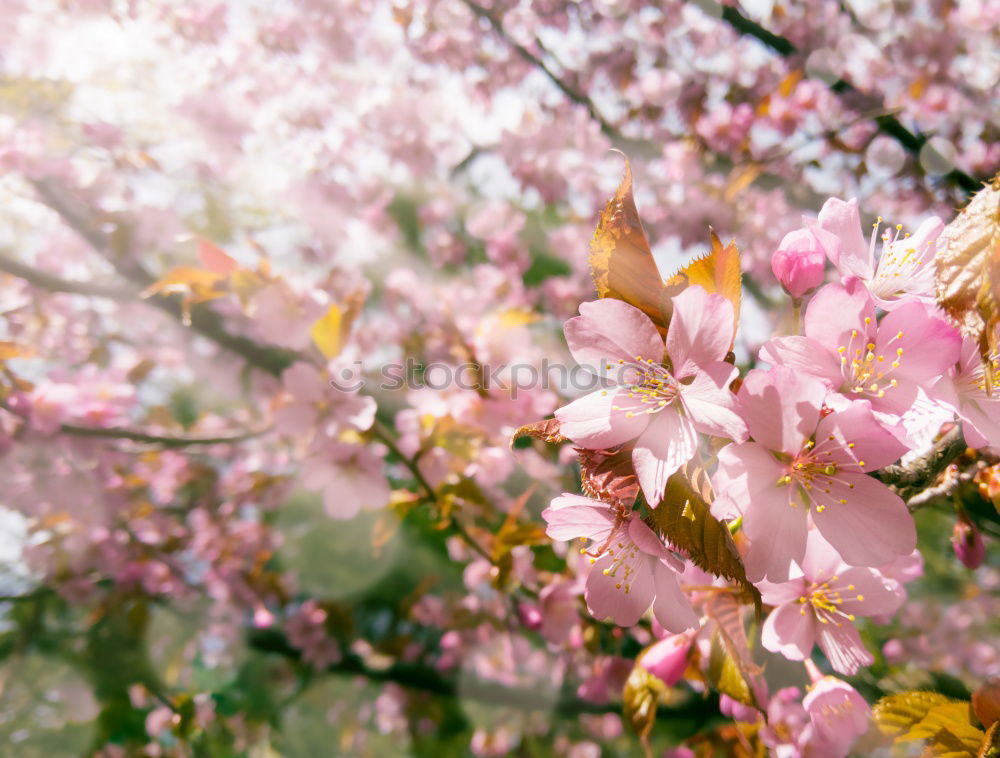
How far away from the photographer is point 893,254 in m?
0.63

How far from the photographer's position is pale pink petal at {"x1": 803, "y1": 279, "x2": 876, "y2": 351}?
522 millimetres

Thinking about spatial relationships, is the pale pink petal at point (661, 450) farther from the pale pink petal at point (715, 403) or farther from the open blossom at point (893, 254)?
the open blossom at point (893, 254)

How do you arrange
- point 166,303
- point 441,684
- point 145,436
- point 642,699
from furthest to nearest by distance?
point 441,684 → point 166,303 → point 145,436 → point 642,699

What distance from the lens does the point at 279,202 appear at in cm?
381

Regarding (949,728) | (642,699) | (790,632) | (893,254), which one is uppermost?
(893,254)

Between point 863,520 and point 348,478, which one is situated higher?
point 863,520

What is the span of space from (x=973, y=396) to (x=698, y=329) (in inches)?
11.4

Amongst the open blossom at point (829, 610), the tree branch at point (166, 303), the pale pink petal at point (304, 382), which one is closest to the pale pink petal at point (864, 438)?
the open blossom at point (829, 610)

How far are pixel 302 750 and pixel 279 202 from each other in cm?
400

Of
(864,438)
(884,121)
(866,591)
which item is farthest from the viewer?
(884,121)

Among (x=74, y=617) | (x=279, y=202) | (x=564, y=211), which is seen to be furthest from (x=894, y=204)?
(x=74, y=617)

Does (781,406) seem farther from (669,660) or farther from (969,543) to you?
(969,543)

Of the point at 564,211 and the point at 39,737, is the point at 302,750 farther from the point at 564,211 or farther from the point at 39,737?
the point at 564,211

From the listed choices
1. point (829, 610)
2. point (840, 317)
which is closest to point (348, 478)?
point (829, 610)
